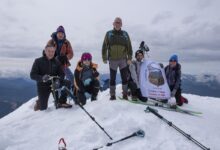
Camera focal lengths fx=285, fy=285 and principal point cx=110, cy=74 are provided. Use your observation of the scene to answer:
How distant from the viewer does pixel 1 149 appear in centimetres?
720

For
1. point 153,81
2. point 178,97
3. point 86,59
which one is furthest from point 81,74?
point 178,97

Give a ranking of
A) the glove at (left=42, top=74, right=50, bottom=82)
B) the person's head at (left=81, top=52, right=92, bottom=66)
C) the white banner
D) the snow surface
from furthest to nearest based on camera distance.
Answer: the white banner < the person's head at (left=81, top=52, right=92, bottom=66) < the glove at (left=42, top=74, right=50, bottom=82) < the snow surface

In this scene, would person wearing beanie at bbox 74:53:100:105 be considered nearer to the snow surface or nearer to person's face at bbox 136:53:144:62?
the snow surface

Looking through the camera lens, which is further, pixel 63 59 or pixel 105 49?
pixel 63 59

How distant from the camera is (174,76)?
42.0 feet

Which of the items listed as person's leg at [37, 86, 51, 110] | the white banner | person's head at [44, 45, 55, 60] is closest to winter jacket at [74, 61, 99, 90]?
person's leg at [37, 86, 51, 110]

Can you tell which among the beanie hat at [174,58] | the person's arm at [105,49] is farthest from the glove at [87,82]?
the beanie hat at [174,58]

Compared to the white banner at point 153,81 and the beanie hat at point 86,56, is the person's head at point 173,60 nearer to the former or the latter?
the white banner at point 153,81

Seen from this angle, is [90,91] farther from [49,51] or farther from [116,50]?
[49,51]

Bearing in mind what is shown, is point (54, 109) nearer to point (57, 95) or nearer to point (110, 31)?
point (57, 95)

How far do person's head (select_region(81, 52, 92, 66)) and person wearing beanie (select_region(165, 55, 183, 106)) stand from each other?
3824mm

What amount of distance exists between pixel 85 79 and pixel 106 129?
3581 mm

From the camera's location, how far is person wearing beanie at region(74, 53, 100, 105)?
36.9ft

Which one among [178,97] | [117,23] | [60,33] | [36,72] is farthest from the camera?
[178,97]
